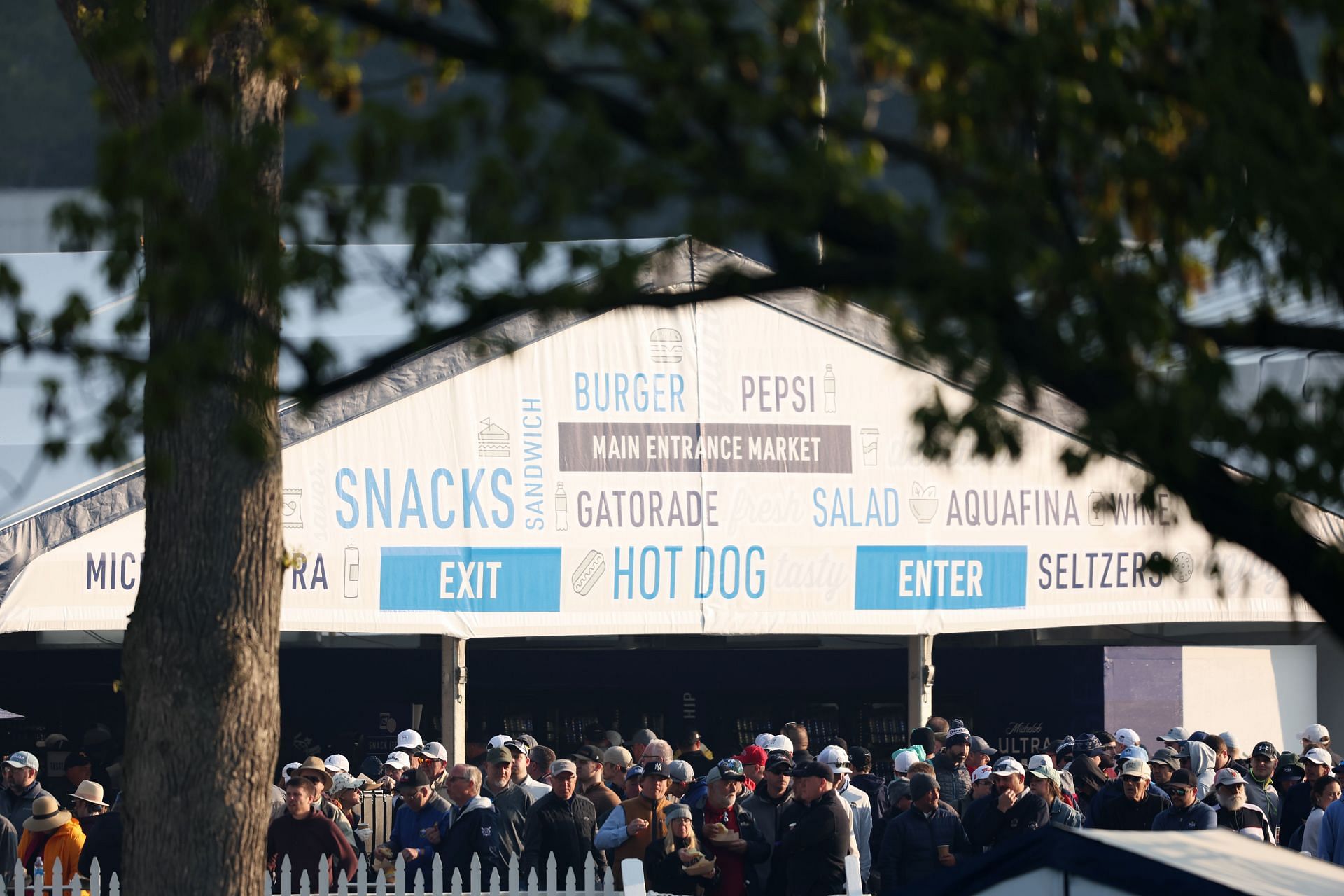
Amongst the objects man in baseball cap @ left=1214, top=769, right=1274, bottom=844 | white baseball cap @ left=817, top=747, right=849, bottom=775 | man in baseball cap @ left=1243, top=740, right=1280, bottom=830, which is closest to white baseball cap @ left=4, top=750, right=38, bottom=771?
white baseball cap @ left=817, top=747, right=849, bottom=775

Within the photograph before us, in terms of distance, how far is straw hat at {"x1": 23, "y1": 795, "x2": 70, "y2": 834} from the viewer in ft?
38.4

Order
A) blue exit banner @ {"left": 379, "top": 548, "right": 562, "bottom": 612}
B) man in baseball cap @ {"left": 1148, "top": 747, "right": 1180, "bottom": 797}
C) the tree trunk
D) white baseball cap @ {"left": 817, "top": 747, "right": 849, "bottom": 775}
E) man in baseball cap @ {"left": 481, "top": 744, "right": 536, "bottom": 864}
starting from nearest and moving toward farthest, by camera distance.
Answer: the tree trunk < man in baseball cap @ {"left": 481, "top": 744, "right": 536, "bottom": 864} < white baseball cap @ {"left": 817, "top": 747, "right": 849, "bottom": 775} < man in baseball cap @ {"left": 1148, "top": 747, "right": 1180, "bottom": 797} < blue exit banner @ {"left": 379, "top": 548, "right": 562, "bottom": 612}

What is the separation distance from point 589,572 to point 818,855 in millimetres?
5807

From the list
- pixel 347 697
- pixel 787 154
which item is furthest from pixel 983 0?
pixel 347 697

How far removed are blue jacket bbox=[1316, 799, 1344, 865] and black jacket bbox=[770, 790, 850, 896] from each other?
10.8 ft

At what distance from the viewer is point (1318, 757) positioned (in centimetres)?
1364

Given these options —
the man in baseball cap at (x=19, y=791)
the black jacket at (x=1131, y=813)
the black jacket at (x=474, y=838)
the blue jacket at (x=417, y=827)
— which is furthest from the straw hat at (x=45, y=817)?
the black jacket at (x=1131, y=813)

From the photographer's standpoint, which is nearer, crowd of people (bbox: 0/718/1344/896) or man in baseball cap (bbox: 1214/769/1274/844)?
crowd of people (bbox: 0/718/1344/896)

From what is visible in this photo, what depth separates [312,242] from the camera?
5.13 m

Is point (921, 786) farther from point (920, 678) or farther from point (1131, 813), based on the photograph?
point (920, 678)

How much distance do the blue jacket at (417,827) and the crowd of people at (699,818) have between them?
1 centimetres

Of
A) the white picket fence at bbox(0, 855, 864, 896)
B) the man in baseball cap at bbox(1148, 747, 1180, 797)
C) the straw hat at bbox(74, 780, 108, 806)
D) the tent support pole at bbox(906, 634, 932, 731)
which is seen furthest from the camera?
the tent support pole at bbox(906, 634, 932, 731)

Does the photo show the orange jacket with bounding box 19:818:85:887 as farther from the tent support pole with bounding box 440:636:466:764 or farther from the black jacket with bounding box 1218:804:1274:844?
the black jacket with bounding box 1218:804:1274:844

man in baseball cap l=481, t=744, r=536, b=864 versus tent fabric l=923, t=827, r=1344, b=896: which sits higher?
tent fabric l=923, t=827, r=1344, b=896
